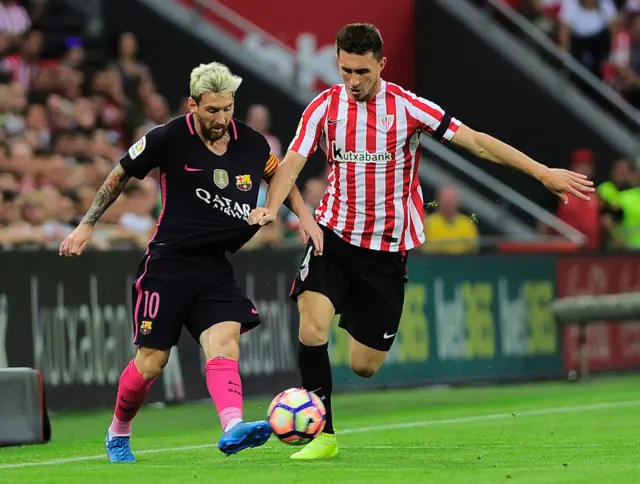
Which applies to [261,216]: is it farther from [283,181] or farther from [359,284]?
[359,284]

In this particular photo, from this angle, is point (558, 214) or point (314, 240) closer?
point (314, 240)

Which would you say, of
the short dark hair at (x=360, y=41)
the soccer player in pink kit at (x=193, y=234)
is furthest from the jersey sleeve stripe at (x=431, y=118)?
the soccer player in pink kit at (x=193, y=234)

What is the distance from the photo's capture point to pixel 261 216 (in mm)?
8453

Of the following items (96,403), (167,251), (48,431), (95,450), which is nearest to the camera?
(167,251)

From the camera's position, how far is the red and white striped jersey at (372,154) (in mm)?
9258

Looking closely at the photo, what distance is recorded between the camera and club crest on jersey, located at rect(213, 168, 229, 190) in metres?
8.54

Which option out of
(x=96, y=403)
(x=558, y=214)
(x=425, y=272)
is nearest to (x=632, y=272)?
(x=558, y=214)

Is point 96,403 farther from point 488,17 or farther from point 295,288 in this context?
point 488,17

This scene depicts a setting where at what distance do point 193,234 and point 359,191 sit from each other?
1.29 metres

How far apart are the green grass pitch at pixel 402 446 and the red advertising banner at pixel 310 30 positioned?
7.23 m

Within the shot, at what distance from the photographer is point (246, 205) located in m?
8.59

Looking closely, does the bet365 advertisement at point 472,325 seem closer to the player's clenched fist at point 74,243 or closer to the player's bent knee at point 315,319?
the player's bent knee at point 315,319

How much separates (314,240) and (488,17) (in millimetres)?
14658

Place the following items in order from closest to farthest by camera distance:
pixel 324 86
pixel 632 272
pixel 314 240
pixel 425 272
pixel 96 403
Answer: pixel 314 240
pixel 96 403
pixel 425 272
pixel 632 272
pixel 324 86
